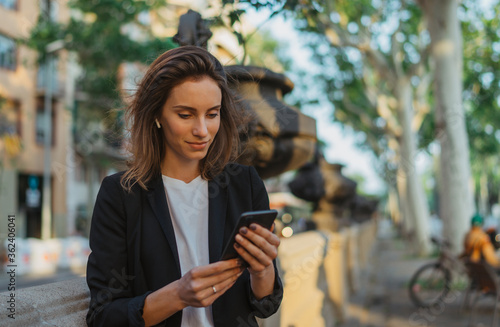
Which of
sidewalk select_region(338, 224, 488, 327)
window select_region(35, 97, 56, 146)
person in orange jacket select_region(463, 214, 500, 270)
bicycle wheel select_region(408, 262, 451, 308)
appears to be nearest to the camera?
sidewalk select_region(338, 224, 488, 327)

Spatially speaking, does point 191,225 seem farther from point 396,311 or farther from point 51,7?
point 51,7

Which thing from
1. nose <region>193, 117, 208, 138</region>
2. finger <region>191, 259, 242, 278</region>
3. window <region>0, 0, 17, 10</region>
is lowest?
finger <region>191, 259, 242, 278</region>

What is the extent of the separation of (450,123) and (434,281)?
315 cm

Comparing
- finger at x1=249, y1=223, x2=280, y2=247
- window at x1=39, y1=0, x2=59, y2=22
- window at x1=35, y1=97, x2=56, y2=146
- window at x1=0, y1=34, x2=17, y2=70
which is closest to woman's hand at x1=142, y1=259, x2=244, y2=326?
finger at x1=249, y1=223, x2=280, y2=247

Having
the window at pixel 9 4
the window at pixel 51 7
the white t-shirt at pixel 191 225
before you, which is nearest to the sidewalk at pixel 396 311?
the white t-shirt at pixel 191 225

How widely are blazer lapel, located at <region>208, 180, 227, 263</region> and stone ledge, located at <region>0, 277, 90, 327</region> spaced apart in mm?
519

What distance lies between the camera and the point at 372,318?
7633 mm

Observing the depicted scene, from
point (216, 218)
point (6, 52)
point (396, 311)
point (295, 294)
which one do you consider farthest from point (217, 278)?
point (6, 52)

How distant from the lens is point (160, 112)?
73.1 inches

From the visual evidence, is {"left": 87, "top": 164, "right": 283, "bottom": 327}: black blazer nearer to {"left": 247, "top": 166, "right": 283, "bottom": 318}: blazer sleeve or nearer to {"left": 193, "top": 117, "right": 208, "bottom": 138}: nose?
{"left": 247, "top": 166, "right": 283, "bottom": 318}: blazer sleeve

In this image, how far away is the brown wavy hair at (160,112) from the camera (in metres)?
1.79

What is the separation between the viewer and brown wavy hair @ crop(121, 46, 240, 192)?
5.86 feet

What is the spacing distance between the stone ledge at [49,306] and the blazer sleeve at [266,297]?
583 mm

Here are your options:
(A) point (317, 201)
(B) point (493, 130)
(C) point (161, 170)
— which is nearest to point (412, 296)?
(A) point (317, 201)
